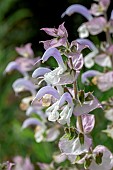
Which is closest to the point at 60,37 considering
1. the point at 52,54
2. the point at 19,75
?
the point at 52,54

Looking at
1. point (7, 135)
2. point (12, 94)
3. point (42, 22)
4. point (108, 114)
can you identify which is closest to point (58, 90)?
point (108, 114)

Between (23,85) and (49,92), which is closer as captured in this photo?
(49,92)

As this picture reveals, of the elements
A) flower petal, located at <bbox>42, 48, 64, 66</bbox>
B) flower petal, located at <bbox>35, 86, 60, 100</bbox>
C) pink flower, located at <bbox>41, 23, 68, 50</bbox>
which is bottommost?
flower petal, located at <bbox>35, 86, 60, 100</bbox>

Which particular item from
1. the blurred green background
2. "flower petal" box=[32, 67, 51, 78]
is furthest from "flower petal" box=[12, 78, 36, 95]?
"flower petal" box=[32, 67, 51, 78]

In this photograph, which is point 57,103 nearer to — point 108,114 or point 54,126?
point 108,114

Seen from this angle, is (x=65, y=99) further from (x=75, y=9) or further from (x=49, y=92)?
(x=75, y=9)

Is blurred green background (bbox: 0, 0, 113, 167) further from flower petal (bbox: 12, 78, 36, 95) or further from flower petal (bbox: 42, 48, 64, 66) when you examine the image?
flower petal (bbox: 42, 48, 64, 66)

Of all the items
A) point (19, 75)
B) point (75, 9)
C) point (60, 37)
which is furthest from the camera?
point (19, 75)

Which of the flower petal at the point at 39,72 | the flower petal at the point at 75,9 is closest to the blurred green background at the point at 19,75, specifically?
the flower petal at the point at 75,9
